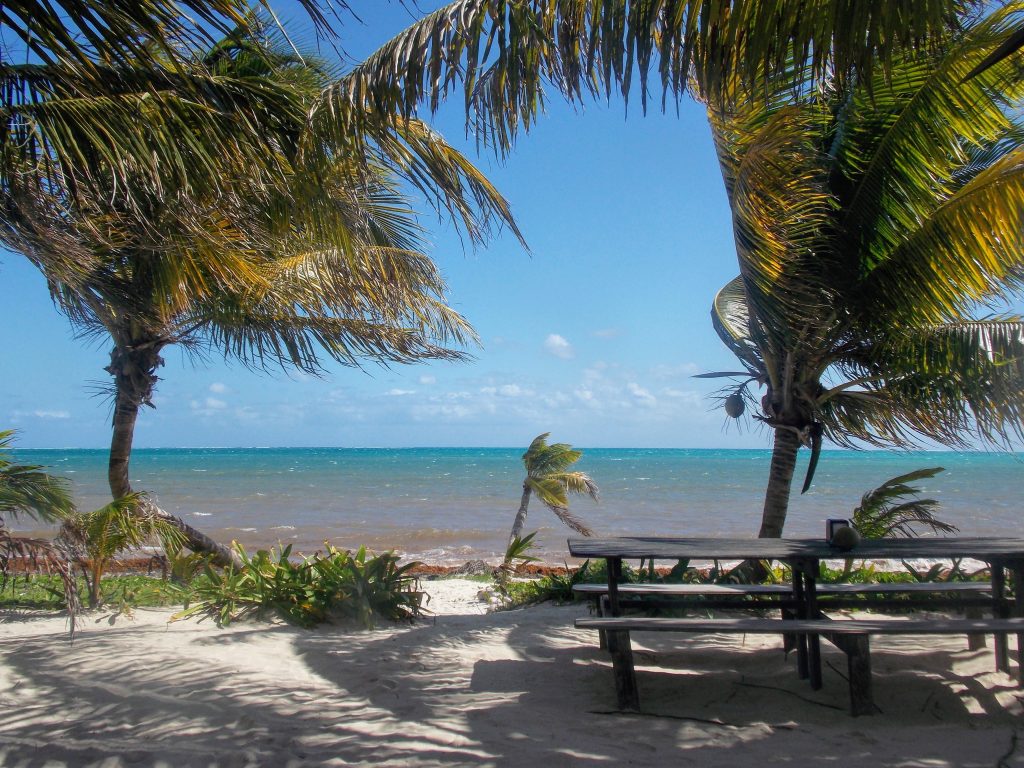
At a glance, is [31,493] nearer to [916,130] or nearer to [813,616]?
[813,616]

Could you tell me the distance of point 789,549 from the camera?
3.55 meters

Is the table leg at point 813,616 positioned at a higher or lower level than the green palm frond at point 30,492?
lower

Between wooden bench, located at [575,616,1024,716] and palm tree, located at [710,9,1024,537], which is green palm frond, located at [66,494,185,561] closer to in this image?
wooden bench, located at [575,616,1024,716]

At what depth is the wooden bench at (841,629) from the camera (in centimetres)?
305

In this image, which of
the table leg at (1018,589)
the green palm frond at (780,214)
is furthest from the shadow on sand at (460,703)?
the green palm frond at (780,214)

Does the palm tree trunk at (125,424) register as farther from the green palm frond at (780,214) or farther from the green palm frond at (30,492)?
the green palm frond at (780,214)

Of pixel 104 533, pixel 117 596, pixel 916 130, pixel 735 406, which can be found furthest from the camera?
pixel 735 406

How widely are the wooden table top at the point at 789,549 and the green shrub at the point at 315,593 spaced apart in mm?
1646

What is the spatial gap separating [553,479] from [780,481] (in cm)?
486

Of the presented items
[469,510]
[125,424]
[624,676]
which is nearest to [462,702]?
[624,676]

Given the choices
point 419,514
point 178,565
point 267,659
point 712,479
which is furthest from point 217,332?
point 712,479

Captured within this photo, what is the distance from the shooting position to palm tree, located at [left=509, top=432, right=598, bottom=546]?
1063 centimetres

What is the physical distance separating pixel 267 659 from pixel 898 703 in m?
3.05

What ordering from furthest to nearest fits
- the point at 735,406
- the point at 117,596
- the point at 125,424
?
the point at 125,424 < the point at 735,406 < the point at 117,596
